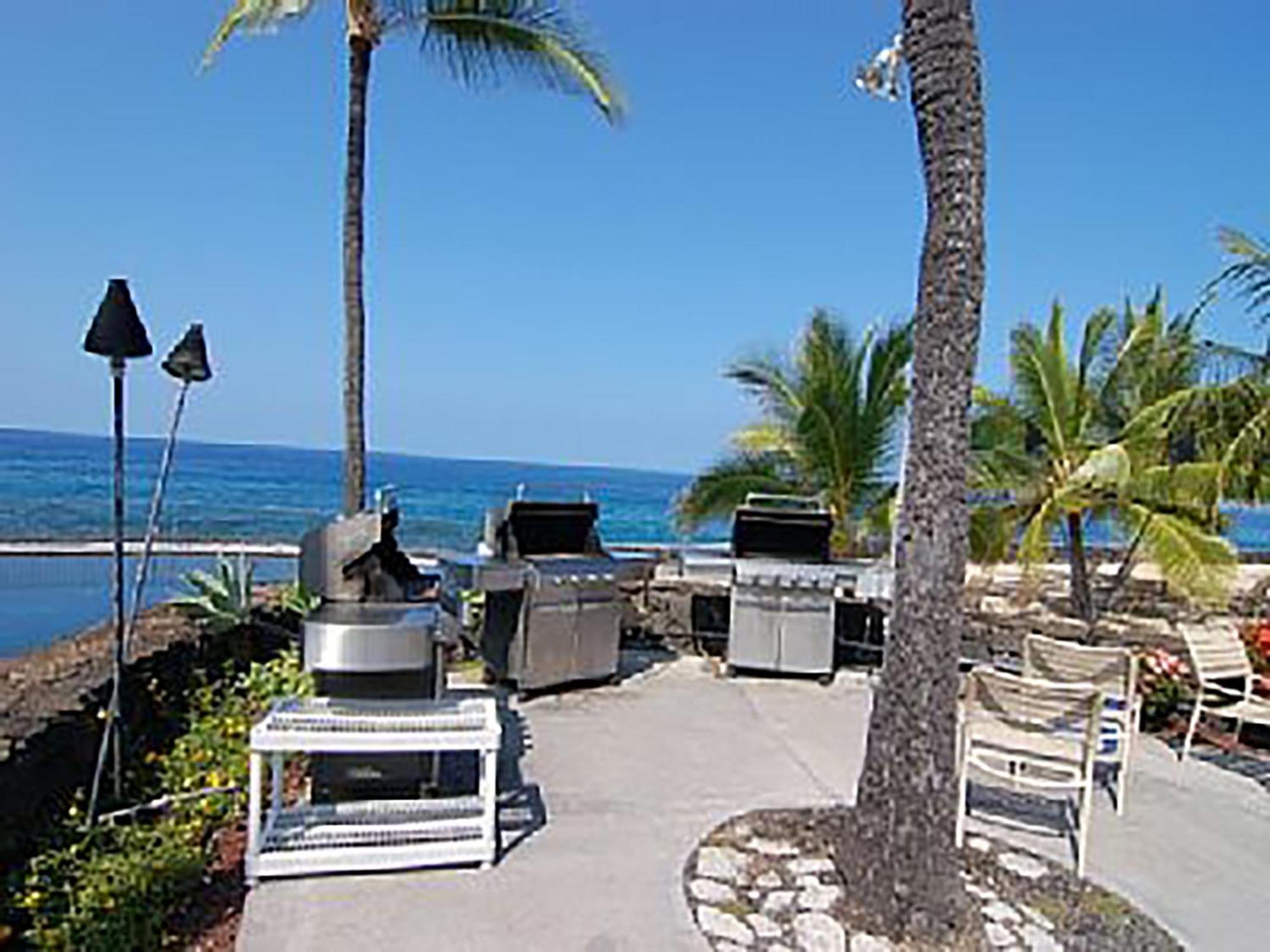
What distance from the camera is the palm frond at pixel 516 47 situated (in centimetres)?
675

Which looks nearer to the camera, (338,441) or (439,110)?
(338,441)

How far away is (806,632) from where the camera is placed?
693cm

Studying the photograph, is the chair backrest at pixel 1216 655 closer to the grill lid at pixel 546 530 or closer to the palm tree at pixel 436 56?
the grill lid at pixel 546 530

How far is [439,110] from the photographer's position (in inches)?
333

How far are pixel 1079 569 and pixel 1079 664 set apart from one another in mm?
4279

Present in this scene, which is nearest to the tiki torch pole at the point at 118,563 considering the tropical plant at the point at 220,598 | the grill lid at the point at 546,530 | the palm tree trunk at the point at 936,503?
the tropical plant at the point at 220,598

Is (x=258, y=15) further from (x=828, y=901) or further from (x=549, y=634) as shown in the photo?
(x=828, y=901)

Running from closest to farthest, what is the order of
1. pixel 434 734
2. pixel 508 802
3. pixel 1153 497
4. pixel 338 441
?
pixel 434 734 < pixel 508 802 < pixel 338 441 < pixel 1153 497

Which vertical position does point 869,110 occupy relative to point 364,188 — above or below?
above

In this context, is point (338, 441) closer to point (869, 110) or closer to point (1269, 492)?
point (869, 110)

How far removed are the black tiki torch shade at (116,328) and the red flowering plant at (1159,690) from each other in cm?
630

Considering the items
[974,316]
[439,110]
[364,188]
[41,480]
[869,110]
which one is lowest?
[41,480]

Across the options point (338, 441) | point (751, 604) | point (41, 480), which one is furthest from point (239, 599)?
point (41, 480)

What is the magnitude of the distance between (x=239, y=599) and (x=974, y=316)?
5604 millimetres
